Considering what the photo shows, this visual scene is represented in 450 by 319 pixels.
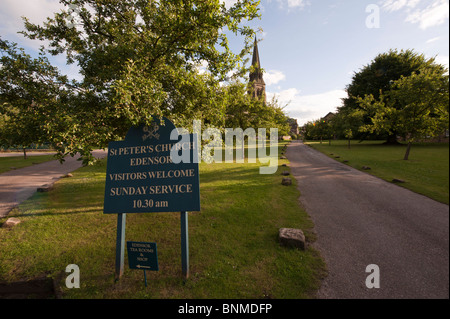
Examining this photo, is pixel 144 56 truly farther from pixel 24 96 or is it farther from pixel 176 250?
pixel 176 250

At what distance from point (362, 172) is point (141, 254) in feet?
49.3

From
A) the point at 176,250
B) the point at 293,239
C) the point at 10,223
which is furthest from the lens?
the point at 10,223

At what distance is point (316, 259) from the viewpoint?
4.27 meters

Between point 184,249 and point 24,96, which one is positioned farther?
point 24,96

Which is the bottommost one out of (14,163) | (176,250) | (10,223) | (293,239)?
(176,250)

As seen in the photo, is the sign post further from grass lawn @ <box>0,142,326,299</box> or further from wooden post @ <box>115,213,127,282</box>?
grass lawn @ <box>0,142,326,299</box>

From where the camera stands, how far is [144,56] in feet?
17.9

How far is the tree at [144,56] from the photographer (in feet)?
14.8

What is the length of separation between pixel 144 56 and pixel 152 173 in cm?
380

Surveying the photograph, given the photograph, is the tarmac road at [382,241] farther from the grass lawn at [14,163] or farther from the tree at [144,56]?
the grass lawn at [14,163]

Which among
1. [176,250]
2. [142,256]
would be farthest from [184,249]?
[176,250]

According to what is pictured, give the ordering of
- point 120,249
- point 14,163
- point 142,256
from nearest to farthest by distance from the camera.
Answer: point 142,256
point 120,249
point 14,163

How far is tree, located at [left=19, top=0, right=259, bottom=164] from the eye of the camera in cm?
450

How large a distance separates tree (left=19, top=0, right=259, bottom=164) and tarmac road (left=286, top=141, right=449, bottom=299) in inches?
212
